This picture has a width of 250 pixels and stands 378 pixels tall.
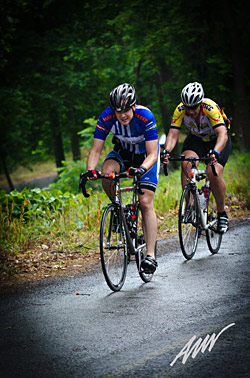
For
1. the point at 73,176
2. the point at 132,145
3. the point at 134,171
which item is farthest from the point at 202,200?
the point at 73,176

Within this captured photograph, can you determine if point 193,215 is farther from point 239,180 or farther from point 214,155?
point 239,180

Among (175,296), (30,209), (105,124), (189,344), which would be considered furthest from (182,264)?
(30,209)

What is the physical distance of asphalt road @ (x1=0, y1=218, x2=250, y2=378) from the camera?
3.75m

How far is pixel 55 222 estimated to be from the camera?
371 inches

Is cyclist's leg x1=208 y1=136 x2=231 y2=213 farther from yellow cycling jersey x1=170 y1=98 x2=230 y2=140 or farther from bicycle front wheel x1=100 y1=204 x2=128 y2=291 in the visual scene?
bicycle front wheel x1=100 y1=204 x2=128 y2=291

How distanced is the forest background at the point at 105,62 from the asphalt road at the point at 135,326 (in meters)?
11.1

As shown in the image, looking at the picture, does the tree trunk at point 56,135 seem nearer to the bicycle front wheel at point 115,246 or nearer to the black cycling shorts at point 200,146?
the black cycling shorts at point 200,146

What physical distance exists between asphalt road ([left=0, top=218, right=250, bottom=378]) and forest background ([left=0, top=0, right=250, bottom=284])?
1113cm

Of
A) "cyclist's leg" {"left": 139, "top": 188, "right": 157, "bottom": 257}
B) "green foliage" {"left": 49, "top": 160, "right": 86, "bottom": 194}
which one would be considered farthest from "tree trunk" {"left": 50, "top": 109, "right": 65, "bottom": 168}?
"cyclist's leg" {"left": 139, "top": 188, "right": 157, "bottom": 257}

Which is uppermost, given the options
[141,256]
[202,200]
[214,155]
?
[214,155]

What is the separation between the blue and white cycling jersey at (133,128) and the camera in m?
6.00

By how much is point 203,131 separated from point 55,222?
3204 mm

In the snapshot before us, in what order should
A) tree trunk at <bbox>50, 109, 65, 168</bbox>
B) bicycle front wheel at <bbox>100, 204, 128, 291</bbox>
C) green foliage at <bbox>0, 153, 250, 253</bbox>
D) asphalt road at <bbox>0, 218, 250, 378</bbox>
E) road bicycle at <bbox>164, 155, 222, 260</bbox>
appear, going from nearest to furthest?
asphalt road at <bbox>0, 218, 250, 378</bbox>
bicycle front wheel at <bbox>100, 204, 128, 291</bbox>
road bicycle at <bbox>164, 155, 222, 260</bbox>
green foliage at <bbox>0, 153, 250, 253</bbox>
tree trunk at <bbox>50, 109, 65, 168</bbox>

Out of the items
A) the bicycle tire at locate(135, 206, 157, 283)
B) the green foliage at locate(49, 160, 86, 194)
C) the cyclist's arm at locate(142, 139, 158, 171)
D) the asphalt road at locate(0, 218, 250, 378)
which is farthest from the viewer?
the green foliage at locate(49, 160, 86, 194)
